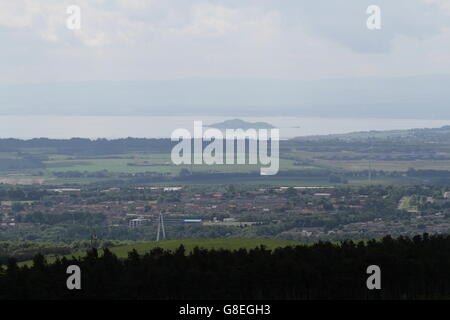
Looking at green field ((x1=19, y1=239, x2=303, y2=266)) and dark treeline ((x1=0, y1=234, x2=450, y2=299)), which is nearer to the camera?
dark treeline ((x1=0, y1=234, x2=450, y2=299))

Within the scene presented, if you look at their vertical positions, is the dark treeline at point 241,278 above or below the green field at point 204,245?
above

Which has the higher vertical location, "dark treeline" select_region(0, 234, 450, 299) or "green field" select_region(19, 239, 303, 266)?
"dark treeline" select_region(0, 234, 450, 299)

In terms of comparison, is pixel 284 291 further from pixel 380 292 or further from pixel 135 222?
pixel 135 222

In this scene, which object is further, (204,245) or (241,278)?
(204,245)

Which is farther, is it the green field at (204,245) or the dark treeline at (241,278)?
the green field at (204,245)

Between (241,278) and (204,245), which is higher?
(241,278)
